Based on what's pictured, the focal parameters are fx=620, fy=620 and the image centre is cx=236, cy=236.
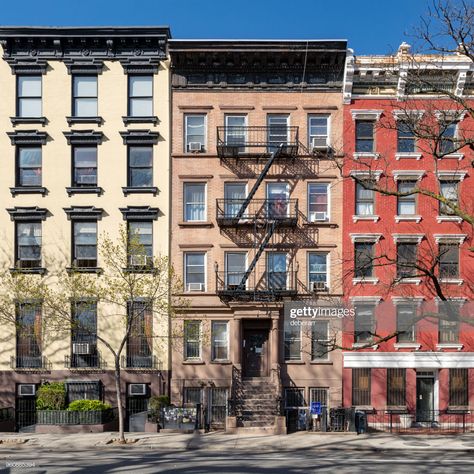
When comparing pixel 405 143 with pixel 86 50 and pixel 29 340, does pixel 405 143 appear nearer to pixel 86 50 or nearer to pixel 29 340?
pixel 86 50

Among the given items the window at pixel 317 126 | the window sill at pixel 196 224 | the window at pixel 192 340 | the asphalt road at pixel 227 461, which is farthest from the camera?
the window at pixel 317 126

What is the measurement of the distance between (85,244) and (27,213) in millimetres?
2908

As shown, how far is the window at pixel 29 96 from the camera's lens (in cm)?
2806

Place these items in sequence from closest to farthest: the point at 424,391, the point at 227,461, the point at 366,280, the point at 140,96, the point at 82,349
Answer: the point at 227,461 → the point at 82,349 → the point at 424,391 → the point at 366,280 → the point at 140,96

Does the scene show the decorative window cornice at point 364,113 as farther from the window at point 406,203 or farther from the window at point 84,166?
the window at point 84,166

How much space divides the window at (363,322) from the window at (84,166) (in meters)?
13.2

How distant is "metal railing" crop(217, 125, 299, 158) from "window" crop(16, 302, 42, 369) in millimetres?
10956

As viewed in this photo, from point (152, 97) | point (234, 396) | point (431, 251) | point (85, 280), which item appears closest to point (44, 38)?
point (152, 97)

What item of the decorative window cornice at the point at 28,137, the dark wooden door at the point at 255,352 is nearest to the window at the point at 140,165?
the decorative window cornice at the point at 28,137

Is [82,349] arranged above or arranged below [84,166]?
below

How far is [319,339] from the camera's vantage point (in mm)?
27672

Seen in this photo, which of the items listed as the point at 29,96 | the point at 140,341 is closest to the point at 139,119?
the point at 29,96

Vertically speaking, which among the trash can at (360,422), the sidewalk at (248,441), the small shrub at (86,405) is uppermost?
the small shrub at (86,405)

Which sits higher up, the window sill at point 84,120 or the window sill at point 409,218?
the window sill at point 84,120
